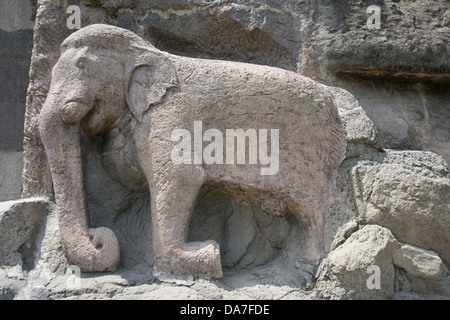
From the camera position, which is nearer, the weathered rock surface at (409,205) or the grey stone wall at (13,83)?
the weathered rock surface at (409,205)

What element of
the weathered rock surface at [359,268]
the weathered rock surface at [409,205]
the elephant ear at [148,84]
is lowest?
the weathered rock surface at [359,268]

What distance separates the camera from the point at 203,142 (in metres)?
1.82

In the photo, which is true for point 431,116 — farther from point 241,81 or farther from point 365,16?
point 241,81

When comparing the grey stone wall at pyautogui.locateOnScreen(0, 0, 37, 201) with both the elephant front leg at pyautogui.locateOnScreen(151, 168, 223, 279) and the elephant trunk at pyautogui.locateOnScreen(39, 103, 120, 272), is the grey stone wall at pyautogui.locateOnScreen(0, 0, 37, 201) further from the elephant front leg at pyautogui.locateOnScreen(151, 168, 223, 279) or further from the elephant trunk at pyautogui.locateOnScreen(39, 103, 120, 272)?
the elephant front leg at pyautogui.locateOnScreen(151, 168, 223, 279)

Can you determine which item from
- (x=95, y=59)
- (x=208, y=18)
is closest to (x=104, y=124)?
(x=95, y=59)

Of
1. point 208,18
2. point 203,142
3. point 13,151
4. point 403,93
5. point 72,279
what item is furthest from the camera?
point 13,151

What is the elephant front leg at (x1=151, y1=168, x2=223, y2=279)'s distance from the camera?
1728 mm

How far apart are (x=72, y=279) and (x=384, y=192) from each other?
1.18 m

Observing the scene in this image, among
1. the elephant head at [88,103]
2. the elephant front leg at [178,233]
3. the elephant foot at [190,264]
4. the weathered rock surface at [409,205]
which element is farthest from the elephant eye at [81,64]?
the weathered rock surface at [409,205]

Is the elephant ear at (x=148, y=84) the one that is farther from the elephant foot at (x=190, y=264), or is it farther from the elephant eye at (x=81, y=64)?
the elephant foot at (x=190, y=264)

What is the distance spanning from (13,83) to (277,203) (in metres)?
1.83

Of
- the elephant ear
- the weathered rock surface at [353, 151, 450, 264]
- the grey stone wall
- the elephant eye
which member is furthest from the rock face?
the grey stone wall

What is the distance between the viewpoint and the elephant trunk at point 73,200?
5.68 ft

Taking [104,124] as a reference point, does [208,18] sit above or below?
above
